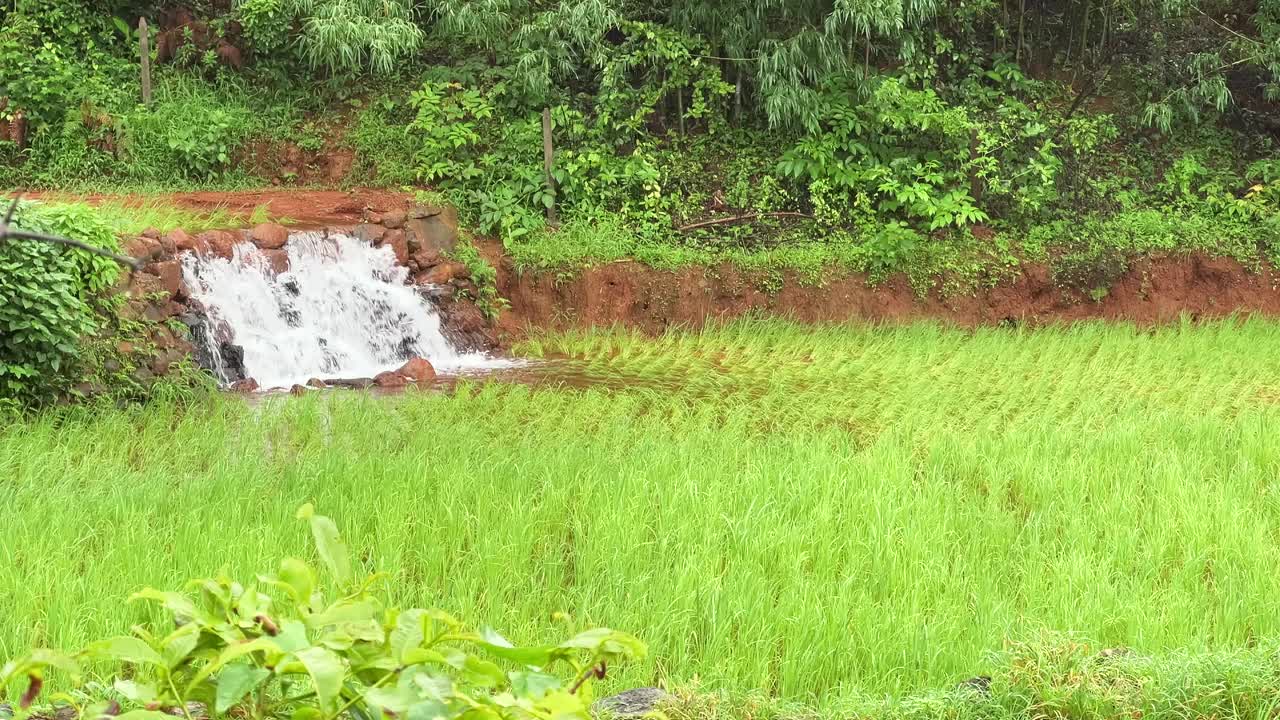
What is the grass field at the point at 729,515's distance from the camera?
3049mm

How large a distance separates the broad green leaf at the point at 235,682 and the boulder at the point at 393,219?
331 inches

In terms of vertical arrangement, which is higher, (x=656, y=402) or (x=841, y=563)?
(x=841, y=563)

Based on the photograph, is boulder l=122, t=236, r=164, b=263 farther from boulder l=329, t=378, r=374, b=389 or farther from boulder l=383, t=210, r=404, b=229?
boulder l=383, t=210, r=404, b=229

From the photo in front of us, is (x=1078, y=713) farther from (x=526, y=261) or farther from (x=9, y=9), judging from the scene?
(x=9, y=9)

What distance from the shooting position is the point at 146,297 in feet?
22.4

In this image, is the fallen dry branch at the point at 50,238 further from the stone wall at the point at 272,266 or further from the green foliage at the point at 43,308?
the stone wall at the point at 272,266

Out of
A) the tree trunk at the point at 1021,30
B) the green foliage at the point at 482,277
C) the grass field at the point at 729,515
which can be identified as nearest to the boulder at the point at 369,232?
the green foliage at the point at 482,277

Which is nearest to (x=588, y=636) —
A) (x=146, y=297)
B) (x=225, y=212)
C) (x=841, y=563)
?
(x=841, y=563)

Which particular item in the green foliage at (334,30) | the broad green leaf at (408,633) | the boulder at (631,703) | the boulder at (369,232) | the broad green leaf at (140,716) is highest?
the green foliage at (334,30)

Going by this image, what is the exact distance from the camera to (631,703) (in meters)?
2.25

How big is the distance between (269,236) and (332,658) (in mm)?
7623

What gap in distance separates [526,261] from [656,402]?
139 inches

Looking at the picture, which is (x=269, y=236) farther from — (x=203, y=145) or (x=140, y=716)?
(x=140, y=716)

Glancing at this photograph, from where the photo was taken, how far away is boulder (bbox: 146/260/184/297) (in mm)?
7109
